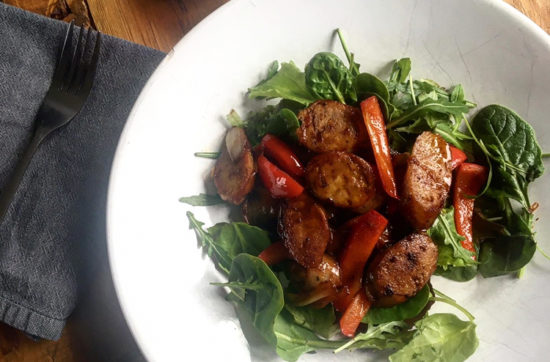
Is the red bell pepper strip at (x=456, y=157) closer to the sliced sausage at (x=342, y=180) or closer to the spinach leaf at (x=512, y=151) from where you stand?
the spinach leaf at (x=512, y=151)

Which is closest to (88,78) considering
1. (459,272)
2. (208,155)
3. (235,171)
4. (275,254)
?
(208,155)

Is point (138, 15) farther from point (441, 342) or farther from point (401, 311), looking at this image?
point (441, 342)

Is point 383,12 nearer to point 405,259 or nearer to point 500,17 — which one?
point 500,17

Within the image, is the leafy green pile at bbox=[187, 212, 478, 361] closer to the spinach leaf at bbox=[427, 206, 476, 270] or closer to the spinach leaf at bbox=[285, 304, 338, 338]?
the spinach leaf at bbox=[285, 304, 338, 338]

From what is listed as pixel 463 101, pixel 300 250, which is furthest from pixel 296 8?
pixel 300 250

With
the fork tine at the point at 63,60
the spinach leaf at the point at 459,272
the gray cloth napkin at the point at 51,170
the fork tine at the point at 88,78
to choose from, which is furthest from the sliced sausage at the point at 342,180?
the fork tine at the point at 63,60

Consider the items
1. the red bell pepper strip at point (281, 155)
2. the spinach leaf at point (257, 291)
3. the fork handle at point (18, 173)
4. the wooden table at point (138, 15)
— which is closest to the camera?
the spinach leaf at point (257, 291)
